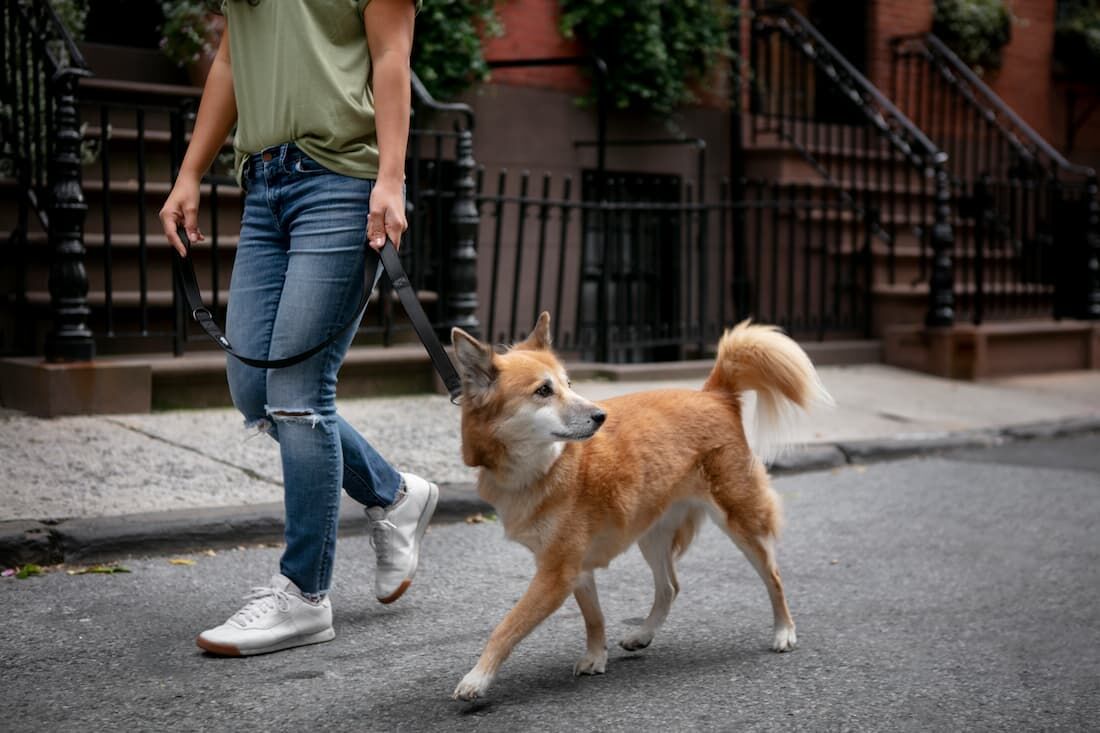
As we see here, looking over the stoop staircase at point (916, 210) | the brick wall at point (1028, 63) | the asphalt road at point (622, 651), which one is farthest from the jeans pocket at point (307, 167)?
the brick wall at point (1028, 63)

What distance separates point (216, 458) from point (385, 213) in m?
2.75

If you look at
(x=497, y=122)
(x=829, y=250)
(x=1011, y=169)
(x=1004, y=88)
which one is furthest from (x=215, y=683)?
(x=1004, y=88)

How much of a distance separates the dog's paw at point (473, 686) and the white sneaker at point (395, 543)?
86 cm

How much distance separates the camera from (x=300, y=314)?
3.50m

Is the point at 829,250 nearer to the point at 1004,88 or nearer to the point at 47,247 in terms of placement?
the point at 1004,88

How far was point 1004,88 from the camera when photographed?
1464 cm

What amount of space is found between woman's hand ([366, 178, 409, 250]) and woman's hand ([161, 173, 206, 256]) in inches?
22.4

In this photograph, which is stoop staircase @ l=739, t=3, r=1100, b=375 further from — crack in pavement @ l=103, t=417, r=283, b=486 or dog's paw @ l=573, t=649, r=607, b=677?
dog's paw @ l=573, t=649, r=607, b=677

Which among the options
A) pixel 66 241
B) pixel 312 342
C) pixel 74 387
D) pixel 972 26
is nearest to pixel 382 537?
pixel 312 342

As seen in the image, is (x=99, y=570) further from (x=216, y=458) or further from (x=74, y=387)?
(x=74, y=387)

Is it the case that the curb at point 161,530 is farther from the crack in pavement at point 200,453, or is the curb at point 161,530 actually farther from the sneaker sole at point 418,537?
the sneaker sole at point 418,537

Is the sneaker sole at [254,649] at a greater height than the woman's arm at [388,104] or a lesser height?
lesser

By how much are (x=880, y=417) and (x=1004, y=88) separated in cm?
773

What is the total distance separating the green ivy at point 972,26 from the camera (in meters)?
13.9
